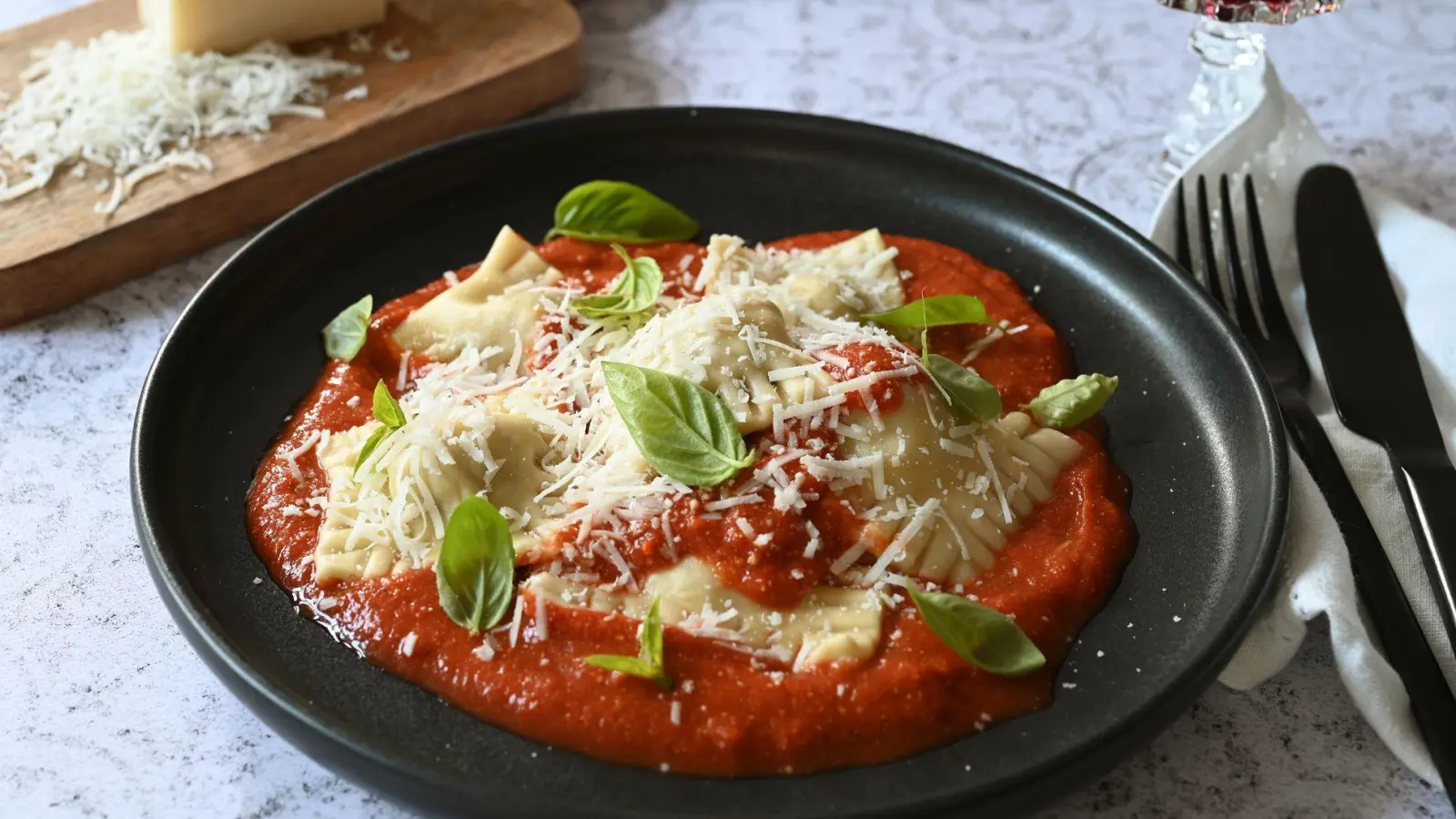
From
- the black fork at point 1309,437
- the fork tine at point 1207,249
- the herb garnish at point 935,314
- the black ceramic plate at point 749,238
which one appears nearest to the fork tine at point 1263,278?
the black fork at point 1309,437

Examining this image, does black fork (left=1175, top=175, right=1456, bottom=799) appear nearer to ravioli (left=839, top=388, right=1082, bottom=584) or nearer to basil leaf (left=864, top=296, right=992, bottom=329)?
ravioli (left=839, top=388, right=1082, bottom=584)

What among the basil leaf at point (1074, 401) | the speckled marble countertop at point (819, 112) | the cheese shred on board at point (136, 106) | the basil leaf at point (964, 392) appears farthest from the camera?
the cheese shred on board at point (136, 106)

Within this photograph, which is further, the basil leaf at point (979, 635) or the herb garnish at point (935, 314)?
the herb garnish at point (935, 314)

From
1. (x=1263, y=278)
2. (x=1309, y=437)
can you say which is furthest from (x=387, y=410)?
(x=1263, y=278)

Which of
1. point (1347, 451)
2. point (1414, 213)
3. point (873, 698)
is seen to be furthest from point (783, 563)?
point (1414, 213)

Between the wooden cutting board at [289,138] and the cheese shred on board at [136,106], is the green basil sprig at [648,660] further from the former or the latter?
the cheese shred on board at [136,106]

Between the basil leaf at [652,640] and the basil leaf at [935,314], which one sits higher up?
the basil leaf at [935,314]

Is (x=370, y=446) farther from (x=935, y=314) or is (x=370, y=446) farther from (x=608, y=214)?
(x=935, y=314)
